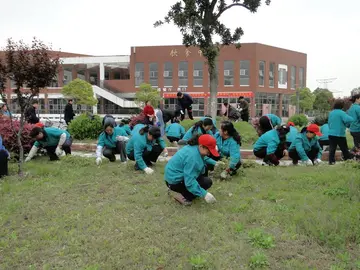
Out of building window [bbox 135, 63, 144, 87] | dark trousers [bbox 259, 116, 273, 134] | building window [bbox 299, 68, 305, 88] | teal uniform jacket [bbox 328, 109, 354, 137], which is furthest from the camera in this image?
building window [bbox 299, 68, 305, 88]

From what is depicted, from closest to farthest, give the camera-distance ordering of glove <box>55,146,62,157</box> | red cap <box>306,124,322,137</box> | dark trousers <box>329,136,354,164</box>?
red cap <box>306,124,322,137</box>
dark trousers <box>329,136,354,164</box>
glove <box>55,146,62,157</box>

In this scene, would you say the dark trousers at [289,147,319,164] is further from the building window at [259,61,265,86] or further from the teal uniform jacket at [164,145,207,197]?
the building window at [259,61,265,86]

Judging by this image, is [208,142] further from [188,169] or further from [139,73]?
[139,73]

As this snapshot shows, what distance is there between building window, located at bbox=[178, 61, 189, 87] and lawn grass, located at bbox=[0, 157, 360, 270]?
33.9 m

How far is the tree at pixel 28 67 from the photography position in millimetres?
6004

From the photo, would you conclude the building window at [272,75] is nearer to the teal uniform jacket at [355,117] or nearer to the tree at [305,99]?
the tree at [305,99]

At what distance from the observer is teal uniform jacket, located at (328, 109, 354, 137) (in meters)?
A: 7.17

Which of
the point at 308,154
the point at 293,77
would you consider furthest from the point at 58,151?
the point at 293,77

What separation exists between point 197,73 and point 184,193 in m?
35.1

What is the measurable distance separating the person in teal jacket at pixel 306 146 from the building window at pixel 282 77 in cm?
3463

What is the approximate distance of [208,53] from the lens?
525 inches

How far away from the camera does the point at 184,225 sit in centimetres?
401

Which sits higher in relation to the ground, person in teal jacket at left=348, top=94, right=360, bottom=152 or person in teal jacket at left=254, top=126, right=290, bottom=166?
person in teal jacket at left=348, top=94, right=360, bottom=152

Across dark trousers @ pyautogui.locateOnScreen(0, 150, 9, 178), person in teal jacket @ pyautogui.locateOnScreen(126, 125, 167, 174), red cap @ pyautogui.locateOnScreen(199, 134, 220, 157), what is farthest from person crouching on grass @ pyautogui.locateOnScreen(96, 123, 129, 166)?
red cap @ pyautogui.locateOnScreen(199, 134, 220, 157)
